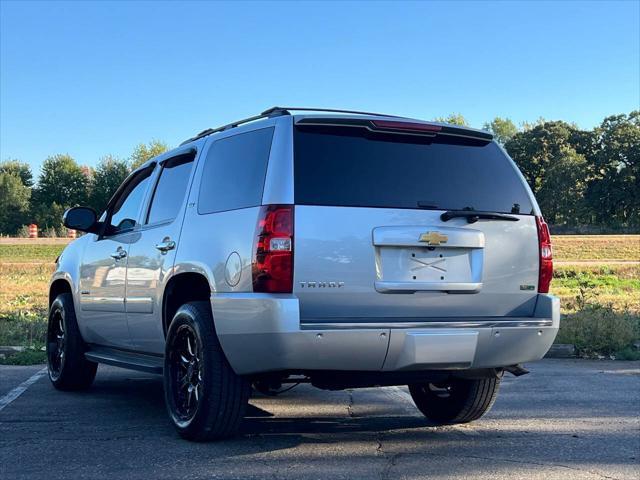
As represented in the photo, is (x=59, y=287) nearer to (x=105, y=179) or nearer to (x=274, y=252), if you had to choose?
(x=274, y=252)

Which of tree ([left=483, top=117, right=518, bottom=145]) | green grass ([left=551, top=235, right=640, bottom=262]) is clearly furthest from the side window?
tree ([left=483, top=117, right=518, bottom=145])

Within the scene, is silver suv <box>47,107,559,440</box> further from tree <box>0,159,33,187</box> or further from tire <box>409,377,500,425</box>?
tree <box>0,159,33,187</box>

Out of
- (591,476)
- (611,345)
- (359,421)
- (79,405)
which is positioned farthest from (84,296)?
→ (611,345)

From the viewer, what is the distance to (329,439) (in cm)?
496

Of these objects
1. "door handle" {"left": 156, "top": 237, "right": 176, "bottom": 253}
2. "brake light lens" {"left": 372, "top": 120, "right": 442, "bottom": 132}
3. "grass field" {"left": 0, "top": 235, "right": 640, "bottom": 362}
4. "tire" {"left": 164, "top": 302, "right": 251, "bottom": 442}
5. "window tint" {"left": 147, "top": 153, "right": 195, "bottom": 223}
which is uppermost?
"brake light lens" {"left": 372, "top": 120, "right": 442, "bottom": 132}

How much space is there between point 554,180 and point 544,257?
68.8 m

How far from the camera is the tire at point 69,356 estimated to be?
6723mm

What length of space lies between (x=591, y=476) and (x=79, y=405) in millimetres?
4010

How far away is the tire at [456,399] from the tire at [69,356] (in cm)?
298

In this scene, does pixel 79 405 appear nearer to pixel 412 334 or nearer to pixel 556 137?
pixel 412 334

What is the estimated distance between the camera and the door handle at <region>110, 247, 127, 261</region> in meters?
5.89

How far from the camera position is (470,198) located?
4.74 metres

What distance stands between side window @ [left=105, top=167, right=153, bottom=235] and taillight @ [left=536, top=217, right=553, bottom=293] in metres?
3.09

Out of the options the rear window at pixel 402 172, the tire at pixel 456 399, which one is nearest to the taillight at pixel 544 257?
the rear window at pixel 402 172
